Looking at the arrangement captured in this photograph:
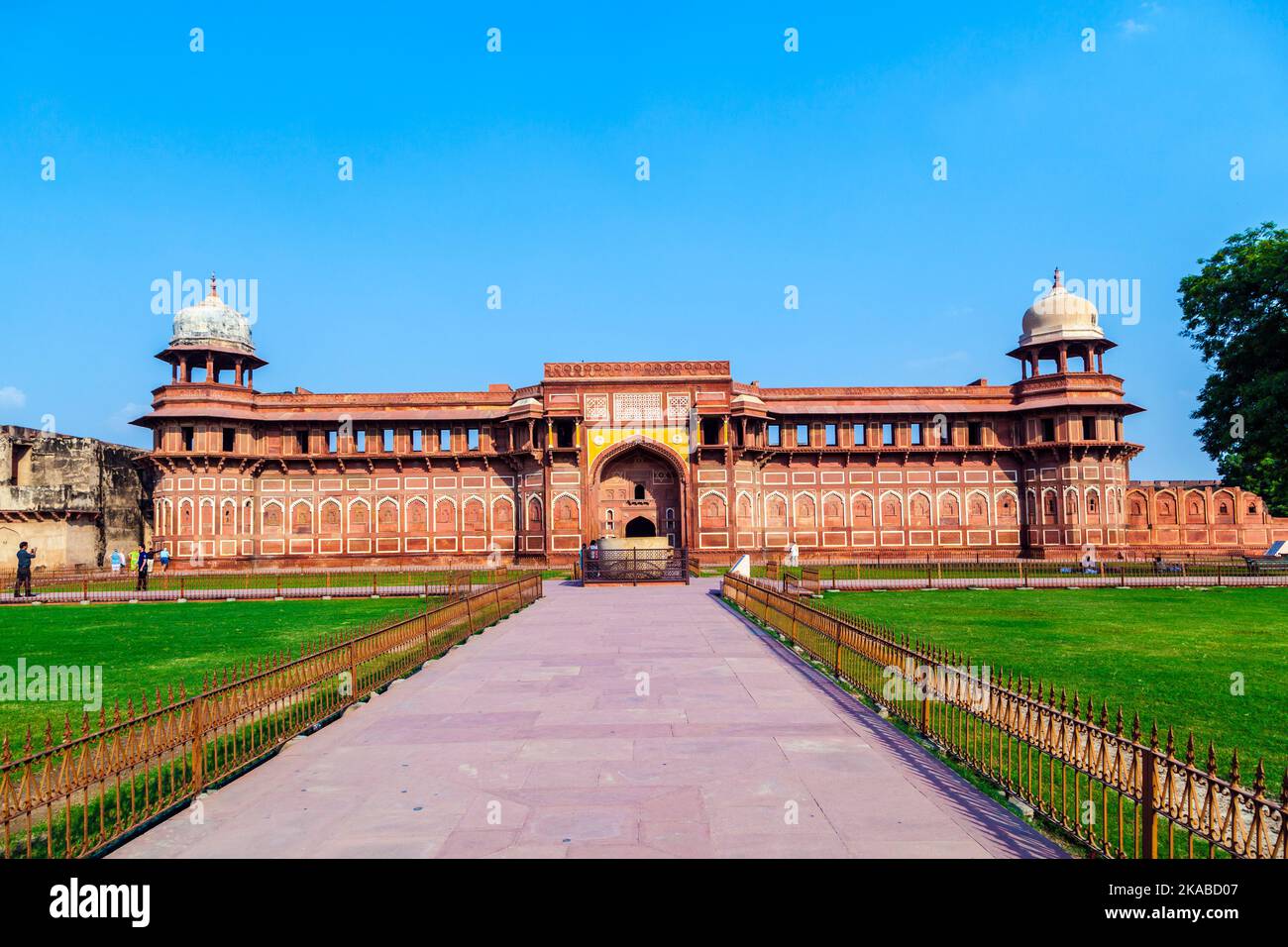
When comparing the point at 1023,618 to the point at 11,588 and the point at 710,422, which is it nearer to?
the point at 710,422

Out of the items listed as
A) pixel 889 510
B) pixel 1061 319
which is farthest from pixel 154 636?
pixel 1061 319

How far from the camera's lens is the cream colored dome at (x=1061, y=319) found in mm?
33625

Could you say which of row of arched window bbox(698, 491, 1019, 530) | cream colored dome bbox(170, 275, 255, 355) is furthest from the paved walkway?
cream colored dome bbox(170, 275, 255, 355)

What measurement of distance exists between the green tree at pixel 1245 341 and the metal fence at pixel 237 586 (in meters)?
20.2

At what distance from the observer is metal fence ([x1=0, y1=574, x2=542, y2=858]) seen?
161 inches

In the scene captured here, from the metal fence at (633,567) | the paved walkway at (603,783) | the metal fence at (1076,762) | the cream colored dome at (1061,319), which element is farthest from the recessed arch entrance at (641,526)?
the paved walkway at (603,783)

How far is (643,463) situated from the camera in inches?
1318

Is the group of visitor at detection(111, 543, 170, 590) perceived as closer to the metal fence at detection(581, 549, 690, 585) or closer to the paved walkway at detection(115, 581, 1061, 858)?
the metal fence at detection(581, 549, 690, 585)

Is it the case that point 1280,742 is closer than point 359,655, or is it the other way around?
point 1280,742

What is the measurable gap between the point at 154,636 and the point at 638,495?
71.6 ft

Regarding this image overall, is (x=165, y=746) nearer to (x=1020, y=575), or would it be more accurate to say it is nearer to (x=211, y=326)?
(x=1020, y=575)

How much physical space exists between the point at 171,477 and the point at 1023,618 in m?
32.2
